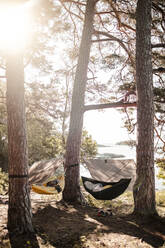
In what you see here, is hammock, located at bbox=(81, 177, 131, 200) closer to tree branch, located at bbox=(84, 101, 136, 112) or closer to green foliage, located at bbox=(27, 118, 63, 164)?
tree branch, located at bbox=(84, 101, 136, 112)

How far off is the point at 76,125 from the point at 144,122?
1.16 metres

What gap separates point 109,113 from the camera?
471 centimetres

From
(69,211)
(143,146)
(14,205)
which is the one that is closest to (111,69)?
(143,146)

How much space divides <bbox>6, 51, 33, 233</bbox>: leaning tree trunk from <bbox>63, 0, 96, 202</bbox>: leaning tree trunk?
1.23 metres

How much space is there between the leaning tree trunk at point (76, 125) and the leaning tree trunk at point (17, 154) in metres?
1.23

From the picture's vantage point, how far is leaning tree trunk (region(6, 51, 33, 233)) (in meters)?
1.97

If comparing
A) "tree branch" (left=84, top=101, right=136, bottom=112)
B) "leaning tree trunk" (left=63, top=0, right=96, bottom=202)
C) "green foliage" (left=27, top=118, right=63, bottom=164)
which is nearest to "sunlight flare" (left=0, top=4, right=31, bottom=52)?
"leaning tree trunk" (left=63, top=0, right=96, bottom=202)

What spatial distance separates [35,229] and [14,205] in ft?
1.14

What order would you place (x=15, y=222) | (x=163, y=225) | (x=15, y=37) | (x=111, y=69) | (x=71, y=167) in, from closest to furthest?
(x=15, y=222) < (x=15, y=37) < (x=163, y=225) < (x=71, y=167) < (x=111, y=69)

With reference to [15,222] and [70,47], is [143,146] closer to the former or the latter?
[15,222]

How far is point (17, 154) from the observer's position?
6.62 feet

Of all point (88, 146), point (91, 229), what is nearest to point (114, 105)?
point (91, 229)

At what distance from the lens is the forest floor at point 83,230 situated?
5.95ft

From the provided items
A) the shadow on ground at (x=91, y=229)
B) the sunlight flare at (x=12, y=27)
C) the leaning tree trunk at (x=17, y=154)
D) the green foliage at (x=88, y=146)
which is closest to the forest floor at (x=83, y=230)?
the shadow on ground at (x=91, y=229)
